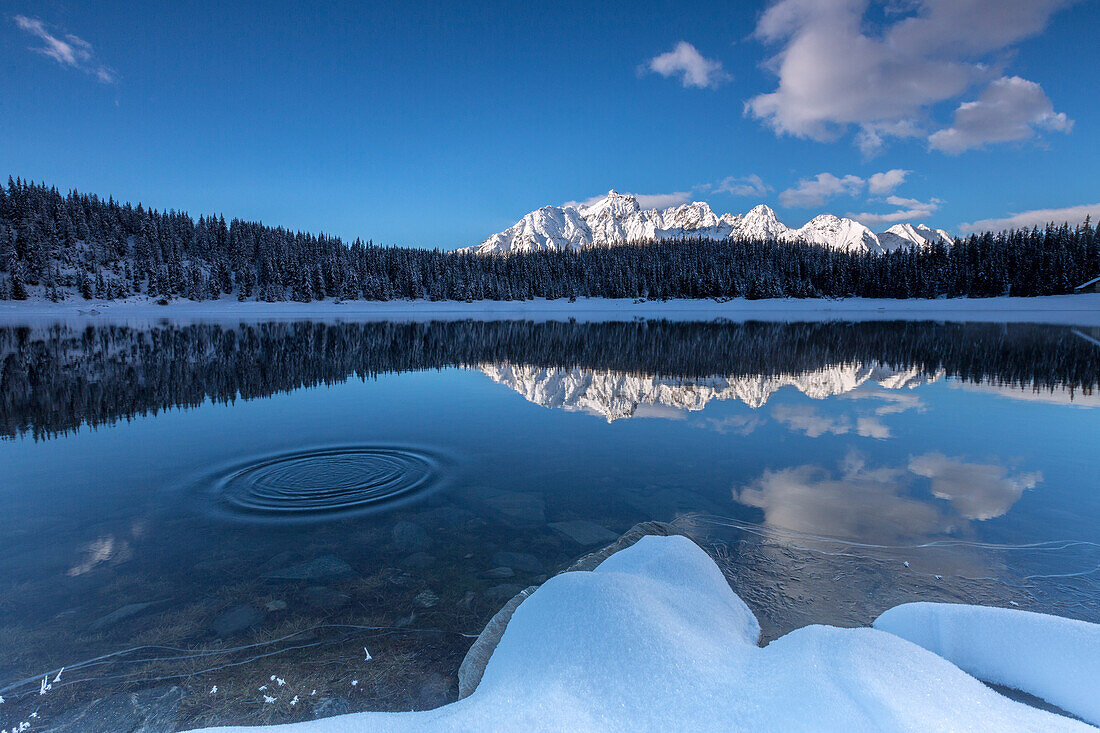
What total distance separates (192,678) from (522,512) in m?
3.87

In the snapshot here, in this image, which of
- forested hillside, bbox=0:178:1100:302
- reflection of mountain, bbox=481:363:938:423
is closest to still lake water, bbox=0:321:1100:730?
reflection of mountain, bbox=481:363:938:423

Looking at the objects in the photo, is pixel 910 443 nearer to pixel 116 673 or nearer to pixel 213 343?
pixel 116 673

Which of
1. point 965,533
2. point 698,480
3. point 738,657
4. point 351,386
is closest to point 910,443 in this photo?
point 965,533

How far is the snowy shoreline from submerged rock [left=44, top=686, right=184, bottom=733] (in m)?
62.0

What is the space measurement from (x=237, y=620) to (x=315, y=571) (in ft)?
2.86

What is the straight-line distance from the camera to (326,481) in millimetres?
7906

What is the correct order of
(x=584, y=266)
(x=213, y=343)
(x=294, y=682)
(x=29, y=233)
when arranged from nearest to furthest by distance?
(x=294, y=682), (x=213, y=343), (x=29, y=233), (x=584, y=266)

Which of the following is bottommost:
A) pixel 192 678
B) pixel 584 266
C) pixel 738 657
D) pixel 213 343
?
pixel 192 678

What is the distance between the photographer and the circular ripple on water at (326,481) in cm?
701

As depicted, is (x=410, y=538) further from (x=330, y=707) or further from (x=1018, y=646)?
(x=1018, y=646)

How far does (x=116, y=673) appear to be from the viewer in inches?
149

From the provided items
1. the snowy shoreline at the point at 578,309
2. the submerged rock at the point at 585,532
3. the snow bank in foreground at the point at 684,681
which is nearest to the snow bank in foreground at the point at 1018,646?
the snow bank in foreground at the point at 684,681

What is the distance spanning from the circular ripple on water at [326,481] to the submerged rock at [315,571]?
140cm

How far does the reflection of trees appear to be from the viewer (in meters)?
14.2
